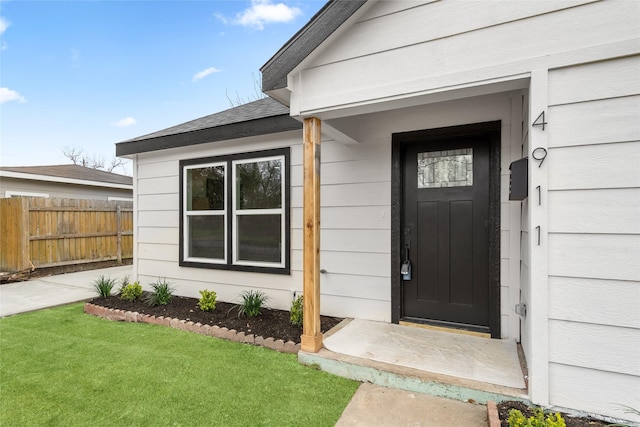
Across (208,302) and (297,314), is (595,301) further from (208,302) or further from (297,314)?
(208,302)

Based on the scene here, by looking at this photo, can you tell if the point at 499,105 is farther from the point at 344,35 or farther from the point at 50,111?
the point at 50,111

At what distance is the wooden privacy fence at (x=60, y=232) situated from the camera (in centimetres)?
700

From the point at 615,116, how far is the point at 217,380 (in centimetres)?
313

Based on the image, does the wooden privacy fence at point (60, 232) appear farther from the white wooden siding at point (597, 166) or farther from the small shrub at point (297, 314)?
the white wooden siding at point (597, 166)

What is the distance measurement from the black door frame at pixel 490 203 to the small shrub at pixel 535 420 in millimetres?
1315

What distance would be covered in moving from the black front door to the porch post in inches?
45.9

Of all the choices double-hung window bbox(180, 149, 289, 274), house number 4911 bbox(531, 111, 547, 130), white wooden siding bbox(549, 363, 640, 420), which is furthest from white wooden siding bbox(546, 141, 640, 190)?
double-hung window bbox(180, 149, 289, 274)

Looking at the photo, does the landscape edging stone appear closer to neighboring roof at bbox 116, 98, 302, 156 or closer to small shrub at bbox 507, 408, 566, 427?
small shrub at bbox 507, 408, 566, 427

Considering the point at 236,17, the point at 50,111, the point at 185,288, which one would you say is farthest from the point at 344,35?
the point at 50,111

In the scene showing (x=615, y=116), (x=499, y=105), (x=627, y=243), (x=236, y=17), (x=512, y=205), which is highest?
(x=236, y=17)

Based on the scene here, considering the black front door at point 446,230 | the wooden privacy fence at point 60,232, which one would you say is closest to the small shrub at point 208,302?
the black front door at point 446,230

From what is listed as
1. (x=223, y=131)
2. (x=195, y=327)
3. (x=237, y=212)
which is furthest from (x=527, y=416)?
(x=223, y=131)

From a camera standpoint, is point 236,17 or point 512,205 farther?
point 236,17

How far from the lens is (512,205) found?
2918 millimetres
